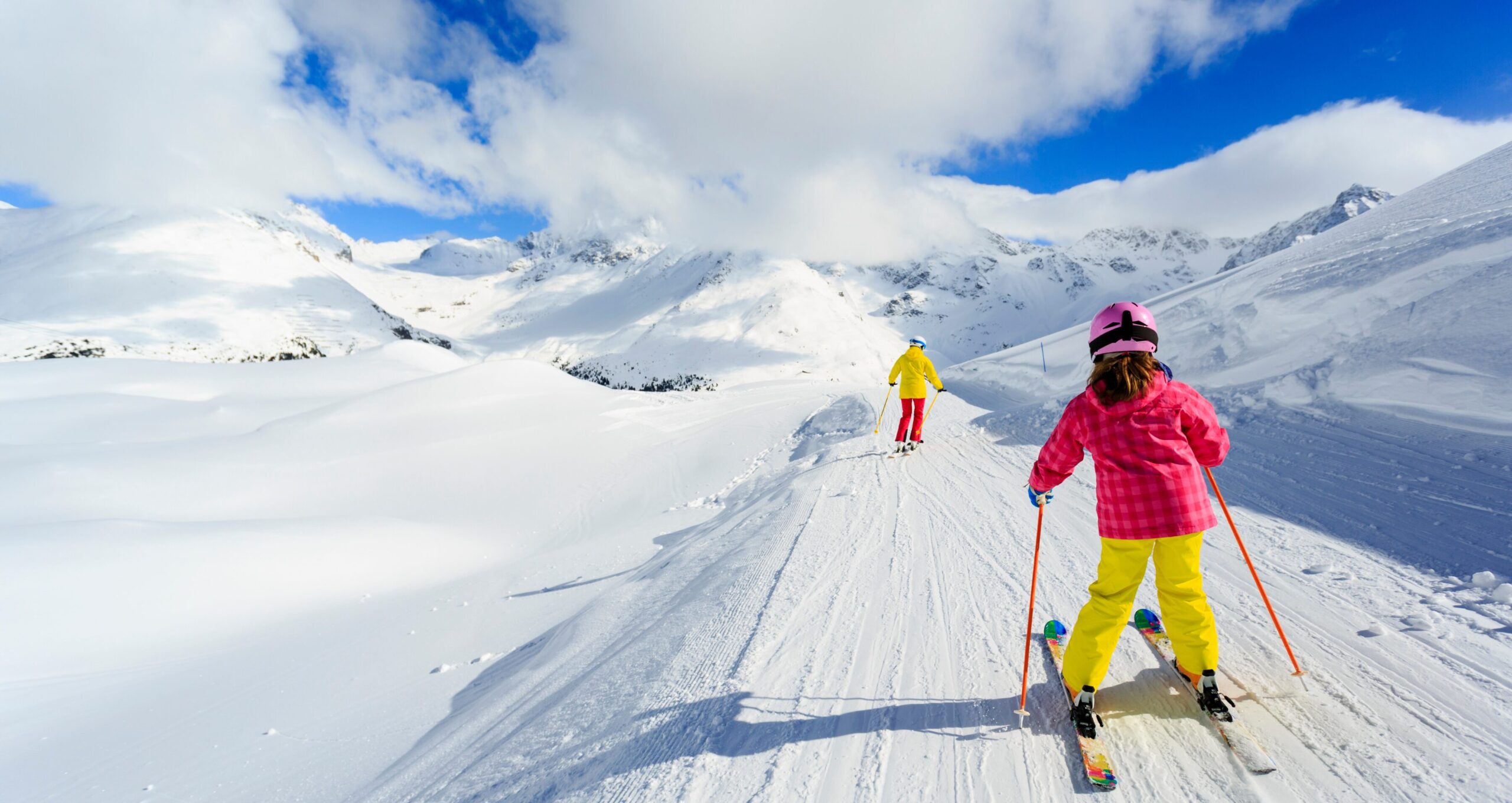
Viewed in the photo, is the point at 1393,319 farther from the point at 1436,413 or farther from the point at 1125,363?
A: the point at 1125,363

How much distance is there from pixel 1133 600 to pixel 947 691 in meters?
1.05

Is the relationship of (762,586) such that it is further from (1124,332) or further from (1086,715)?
(1124,332)

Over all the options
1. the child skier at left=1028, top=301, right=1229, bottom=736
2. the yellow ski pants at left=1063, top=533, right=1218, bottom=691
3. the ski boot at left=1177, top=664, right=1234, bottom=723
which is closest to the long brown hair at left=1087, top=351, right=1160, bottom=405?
the child skier at left=1028, top=301, right=1229, bottom=736

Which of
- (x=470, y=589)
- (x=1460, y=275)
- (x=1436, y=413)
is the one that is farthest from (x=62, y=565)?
(x=1460, y=275)

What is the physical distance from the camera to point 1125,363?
98.3 inches

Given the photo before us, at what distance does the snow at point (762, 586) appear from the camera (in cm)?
255

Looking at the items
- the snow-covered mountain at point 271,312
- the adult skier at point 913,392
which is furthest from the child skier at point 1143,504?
the snow-covered mountain at point 271,312

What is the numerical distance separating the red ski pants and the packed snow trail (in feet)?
13.8

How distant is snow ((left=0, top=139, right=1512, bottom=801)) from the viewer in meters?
2.55

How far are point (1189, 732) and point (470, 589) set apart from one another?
7837 millimetres

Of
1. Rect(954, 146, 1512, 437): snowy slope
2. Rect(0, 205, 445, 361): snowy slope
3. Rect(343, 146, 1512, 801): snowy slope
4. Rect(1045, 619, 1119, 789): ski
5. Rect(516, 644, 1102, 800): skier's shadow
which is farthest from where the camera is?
Rect(0, 205, 445, 361): snowy slope

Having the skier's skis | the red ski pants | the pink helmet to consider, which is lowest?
the skier's skis

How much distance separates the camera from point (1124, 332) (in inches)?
99.1

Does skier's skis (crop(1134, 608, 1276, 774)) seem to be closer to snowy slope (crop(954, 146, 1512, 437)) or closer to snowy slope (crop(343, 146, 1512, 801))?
snowy slope (crop(343, 146, 1512, 801))
